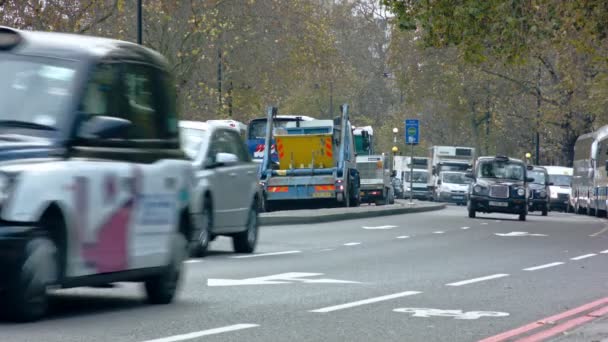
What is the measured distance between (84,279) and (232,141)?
32.1ft

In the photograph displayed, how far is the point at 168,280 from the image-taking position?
12.6 meters

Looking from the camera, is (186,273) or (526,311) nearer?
(526,311)

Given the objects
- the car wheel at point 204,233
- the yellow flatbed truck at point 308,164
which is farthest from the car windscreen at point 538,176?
the car wheel at point 204,233

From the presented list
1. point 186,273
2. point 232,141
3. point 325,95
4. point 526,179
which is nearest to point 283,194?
point 526,179

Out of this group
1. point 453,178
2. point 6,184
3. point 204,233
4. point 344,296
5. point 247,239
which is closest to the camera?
point 6,184

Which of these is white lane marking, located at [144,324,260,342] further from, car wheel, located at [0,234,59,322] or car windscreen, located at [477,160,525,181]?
car windscreen, located at [477,160,525,181]

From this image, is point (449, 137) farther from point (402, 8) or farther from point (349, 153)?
point (402, 8)

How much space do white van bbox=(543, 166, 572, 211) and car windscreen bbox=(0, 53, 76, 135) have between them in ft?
204

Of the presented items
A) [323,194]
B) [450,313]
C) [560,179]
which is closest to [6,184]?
[450,313]

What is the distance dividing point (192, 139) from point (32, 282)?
965cm

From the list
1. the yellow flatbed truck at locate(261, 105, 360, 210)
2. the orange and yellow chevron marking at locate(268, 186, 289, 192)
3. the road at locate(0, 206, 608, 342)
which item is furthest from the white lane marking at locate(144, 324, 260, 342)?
the orange and yellow chevron marking at locate(268, 186, 289, 192)

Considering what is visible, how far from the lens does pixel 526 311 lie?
12.7 meters

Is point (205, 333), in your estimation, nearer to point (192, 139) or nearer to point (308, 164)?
point (192, 139)

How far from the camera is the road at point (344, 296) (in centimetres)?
1045
